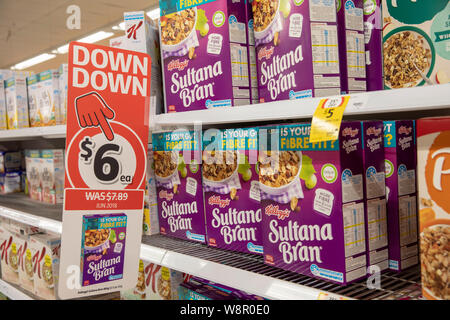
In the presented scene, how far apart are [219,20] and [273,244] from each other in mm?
707

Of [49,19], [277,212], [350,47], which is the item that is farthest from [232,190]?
[49,19]

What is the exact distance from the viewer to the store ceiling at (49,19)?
561cm

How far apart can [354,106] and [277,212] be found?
1.27ft

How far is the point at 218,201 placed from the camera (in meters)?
1.32

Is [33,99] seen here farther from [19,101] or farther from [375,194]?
[375,194]

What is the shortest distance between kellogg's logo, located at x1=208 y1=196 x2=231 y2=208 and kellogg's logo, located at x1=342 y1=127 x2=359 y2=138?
19.2 inches

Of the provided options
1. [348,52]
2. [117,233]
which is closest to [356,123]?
[348,52]

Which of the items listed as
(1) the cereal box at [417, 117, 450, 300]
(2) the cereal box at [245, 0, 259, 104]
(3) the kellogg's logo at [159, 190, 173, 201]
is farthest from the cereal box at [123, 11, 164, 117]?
(1) the cereal box at [417, 117, 450, 300]

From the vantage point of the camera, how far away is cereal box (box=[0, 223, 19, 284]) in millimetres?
2385

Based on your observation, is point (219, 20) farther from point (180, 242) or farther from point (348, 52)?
point (180, 242)

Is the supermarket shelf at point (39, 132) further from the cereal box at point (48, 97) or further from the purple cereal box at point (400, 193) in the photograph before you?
the purple cereal box at point (400, 193)

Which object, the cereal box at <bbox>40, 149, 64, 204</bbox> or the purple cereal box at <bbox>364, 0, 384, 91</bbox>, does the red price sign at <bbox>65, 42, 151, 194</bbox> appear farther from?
the cereal box at <bbox>40, 149, 64, 204</bbox>

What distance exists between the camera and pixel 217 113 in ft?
3.82
